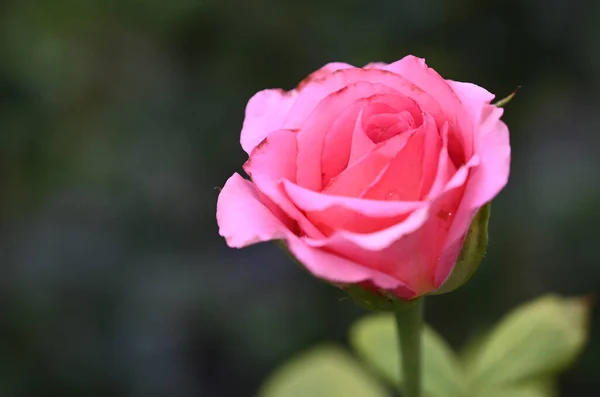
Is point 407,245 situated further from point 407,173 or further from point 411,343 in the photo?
point 411,343

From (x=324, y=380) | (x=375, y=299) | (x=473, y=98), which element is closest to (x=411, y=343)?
(x=375, y=299)

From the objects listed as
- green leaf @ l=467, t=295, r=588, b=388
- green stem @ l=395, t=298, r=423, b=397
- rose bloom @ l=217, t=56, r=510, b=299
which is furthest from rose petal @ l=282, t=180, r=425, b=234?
green leaf @ l=467, t=295, r=588, b=388

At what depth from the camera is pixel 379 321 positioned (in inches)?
36.3

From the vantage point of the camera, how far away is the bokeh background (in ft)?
4.94

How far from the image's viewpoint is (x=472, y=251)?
0.48m

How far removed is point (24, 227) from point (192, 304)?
1.38 feet

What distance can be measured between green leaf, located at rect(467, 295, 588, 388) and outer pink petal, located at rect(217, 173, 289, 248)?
0.48m

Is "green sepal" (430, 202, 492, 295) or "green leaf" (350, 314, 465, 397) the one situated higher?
"green sepal" (430, 202, 492, 295)

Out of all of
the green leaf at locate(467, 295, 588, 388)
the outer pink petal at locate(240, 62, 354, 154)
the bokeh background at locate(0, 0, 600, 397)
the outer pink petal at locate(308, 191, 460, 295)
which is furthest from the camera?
the bokeh background at locate(0, 0, 600, 397)

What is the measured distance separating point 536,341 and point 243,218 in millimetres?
506

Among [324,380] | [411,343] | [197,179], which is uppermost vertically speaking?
[411,343]

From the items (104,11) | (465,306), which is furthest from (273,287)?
(104,11)

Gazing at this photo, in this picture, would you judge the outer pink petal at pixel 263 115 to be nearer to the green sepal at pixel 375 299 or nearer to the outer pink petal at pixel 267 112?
the outer pink petal at pixel 267 112

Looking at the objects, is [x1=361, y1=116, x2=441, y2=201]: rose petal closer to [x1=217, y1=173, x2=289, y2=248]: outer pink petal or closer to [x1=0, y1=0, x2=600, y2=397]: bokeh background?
[x1=217, y1=173, x2=289, y2=248]: outer pink petal
